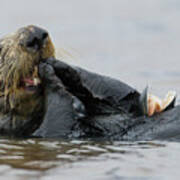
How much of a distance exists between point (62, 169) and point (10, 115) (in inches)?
80.6

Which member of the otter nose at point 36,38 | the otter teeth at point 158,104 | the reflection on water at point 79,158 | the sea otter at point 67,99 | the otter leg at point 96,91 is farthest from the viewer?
the otter teeth at point 158,104

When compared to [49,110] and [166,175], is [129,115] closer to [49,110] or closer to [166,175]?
[49,110]

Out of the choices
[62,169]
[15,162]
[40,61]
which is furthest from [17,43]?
[62,169]

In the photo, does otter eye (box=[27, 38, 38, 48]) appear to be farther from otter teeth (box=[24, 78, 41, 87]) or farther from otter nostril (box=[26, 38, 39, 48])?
otter teeth (box=[24, 78, 41, 87])

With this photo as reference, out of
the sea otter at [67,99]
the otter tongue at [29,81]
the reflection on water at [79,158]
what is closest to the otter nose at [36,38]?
the sea otter at [67,99]

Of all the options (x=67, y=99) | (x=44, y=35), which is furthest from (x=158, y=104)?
(x=44, y=35)

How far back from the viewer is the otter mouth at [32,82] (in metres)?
4.92

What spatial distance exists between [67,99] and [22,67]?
1.72 feet

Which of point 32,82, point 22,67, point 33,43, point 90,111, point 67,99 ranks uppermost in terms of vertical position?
point 33,43

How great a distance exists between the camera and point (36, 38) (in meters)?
4.63

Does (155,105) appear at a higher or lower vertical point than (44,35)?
lower

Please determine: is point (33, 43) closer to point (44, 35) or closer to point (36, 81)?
point (44, 35)

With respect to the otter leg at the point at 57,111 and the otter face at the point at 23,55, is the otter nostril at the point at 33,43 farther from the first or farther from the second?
the otter leg at the point at 57,111

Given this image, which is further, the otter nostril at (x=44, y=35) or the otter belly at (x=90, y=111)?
the otter belly at (x=90, y=111)
